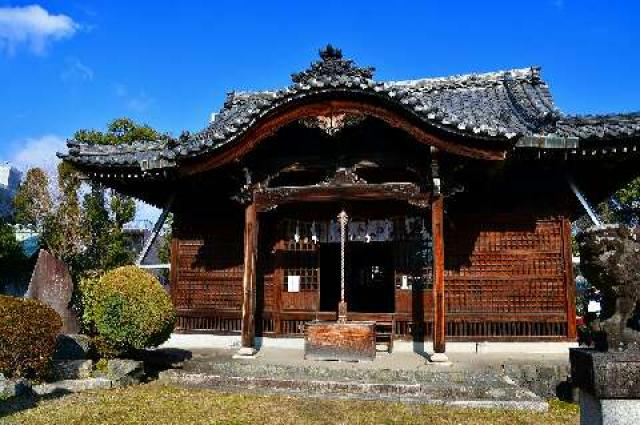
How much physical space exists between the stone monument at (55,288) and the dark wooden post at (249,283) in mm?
3663

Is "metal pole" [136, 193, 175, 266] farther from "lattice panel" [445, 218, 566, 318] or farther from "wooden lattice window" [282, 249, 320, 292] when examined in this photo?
"lattice panel" [445, 218, 566, 318]

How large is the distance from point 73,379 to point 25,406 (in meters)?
1.60

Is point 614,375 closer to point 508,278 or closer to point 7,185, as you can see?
point 508,278

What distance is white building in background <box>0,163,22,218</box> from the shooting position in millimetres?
39250

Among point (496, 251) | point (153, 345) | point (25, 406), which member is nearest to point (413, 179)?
point (496, 251)

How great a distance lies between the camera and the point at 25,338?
8.95 m

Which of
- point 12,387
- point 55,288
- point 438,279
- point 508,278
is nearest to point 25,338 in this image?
point 12,387

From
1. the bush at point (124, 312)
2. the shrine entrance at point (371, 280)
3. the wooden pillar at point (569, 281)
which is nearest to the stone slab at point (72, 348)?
the bush at point (124, 312)

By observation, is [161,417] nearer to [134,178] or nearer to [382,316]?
[382,316]

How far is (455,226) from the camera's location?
12961 mm

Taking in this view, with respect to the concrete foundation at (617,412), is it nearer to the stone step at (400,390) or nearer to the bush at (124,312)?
the stone step at (400,390)

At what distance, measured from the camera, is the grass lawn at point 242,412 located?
24.3 ft

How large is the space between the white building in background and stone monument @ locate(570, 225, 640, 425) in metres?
42.0

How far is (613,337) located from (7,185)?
155ft
